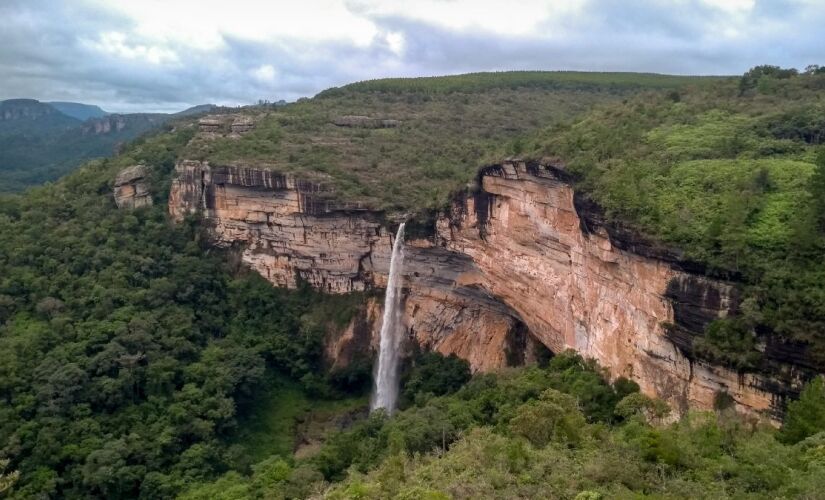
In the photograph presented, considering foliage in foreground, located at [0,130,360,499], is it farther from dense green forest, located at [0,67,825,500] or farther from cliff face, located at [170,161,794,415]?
cliff face, located at [170,161,794,415]

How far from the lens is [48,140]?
12406 centimetres

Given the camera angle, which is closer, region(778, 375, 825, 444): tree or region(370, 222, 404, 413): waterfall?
region(778, 375, 825, 444): tree

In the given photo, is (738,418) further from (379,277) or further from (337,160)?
(337,160)

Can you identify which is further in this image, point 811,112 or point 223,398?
point 223,398

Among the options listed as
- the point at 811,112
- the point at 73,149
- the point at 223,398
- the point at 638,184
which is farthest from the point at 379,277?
the point at 73,149

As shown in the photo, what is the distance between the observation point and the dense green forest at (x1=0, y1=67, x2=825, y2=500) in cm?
1534

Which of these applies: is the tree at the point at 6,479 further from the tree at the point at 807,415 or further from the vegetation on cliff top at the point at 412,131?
the tree at the point at 807,415

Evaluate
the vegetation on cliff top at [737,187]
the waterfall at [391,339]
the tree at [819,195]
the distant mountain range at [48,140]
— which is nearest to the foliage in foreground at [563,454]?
the vegetation on cliff top at [737,187]

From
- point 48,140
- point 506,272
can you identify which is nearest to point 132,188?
point 506,272

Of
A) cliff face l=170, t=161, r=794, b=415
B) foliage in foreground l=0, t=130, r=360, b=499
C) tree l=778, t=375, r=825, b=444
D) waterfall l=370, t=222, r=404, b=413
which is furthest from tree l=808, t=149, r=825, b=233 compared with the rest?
foliage in foreground l=0, t=130, r=360, b=499

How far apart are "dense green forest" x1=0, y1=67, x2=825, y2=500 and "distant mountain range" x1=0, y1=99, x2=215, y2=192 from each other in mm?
45560

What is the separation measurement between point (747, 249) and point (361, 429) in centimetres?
1662

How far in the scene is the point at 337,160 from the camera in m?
41.1

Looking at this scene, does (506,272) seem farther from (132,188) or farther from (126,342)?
(132,188)
